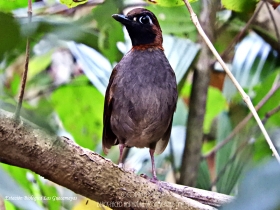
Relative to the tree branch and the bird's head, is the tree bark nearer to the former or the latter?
the bird's head

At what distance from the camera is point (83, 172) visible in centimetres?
146

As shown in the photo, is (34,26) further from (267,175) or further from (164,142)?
(164,142)

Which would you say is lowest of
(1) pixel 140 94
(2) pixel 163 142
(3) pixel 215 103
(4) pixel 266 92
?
(3) pixel 215 103

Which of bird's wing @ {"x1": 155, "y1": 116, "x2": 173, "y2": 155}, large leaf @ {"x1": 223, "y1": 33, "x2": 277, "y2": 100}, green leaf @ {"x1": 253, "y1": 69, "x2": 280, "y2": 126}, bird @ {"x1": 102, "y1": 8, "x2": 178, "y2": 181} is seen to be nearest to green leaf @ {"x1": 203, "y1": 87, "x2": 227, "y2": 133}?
large leaf @ {"x1": 223, "y1": 33, "x2": 277, "y2": 100}

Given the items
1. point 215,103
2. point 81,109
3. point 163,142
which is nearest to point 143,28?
point 163,142

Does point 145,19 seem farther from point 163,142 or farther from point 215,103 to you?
point 215,103

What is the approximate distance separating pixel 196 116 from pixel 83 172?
2020 mm

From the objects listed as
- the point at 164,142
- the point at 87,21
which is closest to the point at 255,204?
the point at 87,21

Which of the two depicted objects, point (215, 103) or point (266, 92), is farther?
point (215, 103)

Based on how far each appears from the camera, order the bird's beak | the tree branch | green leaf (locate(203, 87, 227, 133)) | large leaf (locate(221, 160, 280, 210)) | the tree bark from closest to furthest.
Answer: large leaf (locate(221, 160, 280, 210))
the tree branch
the bird's beak
the tree bark
green leaf (locate(203, 87, 227, 133))

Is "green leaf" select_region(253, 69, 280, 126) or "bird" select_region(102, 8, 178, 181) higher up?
"bird" select_region(102, 8, 178, 181)

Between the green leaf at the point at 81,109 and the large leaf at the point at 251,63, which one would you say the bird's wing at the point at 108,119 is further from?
the large leaf at the point at 251,63

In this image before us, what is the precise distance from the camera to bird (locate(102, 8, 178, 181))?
2426 millimetres

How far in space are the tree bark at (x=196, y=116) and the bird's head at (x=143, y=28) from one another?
70 cm
